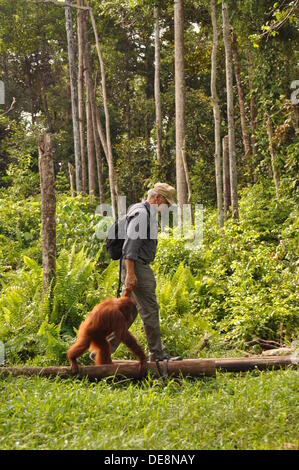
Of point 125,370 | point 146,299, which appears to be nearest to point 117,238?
point 146,299

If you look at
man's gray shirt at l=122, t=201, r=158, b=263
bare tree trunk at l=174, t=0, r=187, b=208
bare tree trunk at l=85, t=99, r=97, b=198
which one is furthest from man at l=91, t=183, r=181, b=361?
bare tree trunk at l=85, t=99, r=97, b=198

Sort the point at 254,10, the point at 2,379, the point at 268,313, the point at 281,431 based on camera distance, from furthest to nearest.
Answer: the point at 254,10 → the point at 268,313 → the point at 2,379 → the point at 281,431

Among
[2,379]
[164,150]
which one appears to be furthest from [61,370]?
[164,150]

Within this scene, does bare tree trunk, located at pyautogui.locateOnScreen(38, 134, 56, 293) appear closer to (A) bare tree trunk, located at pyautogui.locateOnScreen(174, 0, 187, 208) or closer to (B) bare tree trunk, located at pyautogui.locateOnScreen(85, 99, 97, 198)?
(A) bare tree trunk, located at pyautogui.locateOnScreen(174, 0, 187, 208)

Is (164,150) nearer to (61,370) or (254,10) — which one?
(254,10)

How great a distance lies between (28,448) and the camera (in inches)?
172

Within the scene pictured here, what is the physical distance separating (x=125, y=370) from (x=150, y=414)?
1.17m

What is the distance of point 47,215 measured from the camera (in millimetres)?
8422

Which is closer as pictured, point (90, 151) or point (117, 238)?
point (117, 238)

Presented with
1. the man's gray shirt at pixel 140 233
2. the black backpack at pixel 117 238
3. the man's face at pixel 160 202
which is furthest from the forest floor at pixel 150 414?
the man's face at pixel 160 202

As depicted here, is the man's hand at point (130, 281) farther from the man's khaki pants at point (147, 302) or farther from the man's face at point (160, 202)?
the man's face at point (160, 202)

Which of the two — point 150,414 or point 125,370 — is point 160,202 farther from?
point 150,414

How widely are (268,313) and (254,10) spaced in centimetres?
816

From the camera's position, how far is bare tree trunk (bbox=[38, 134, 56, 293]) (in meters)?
8.41
